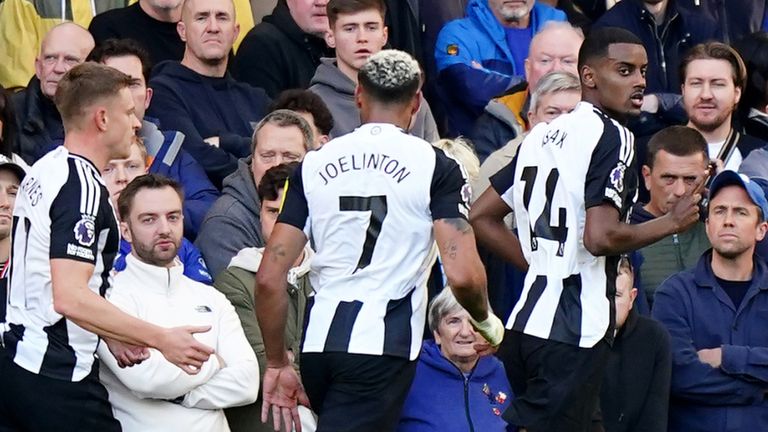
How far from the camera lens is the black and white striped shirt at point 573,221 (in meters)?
7.79

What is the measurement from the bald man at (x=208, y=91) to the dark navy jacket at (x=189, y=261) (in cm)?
128

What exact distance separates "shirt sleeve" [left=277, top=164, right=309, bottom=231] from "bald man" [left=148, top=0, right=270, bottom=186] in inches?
114

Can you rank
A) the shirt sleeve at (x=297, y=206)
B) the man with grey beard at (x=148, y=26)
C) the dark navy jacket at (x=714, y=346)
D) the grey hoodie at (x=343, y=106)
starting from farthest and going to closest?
the man with grey beard at (x=148, y=26)
the grey hoodie at (x=343, y=106)
the dark navy jacket at (x=714, y=346)
the shirt sleeve at (x=297, y=206)

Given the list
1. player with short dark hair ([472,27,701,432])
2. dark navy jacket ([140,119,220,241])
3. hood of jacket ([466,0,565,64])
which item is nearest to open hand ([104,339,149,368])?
player with short dark hair ([472,27,701,432])

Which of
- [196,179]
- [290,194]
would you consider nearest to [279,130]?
[196,179]

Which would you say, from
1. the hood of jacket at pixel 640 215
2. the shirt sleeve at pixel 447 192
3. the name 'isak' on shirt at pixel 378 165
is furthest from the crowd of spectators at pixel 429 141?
the shirt sleeve at pixel 447 192

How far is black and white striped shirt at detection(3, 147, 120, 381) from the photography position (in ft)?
25.2

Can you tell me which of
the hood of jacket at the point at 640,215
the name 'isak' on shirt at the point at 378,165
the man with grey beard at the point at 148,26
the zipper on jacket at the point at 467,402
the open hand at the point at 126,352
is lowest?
the zipper on jacket at the point at 467,402

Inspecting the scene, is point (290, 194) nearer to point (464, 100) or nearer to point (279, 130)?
point (279, 130)

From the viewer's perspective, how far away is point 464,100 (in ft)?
37.8

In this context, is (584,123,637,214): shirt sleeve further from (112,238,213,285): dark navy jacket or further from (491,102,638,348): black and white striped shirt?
(112,238,213,285): dark navy jacket

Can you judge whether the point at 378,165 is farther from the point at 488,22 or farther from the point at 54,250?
the point at 488,22

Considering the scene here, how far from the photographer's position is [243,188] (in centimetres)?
971

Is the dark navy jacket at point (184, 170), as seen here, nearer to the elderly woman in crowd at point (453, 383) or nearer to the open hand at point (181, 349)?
the elderly woman in crowd at point (453, 383)
